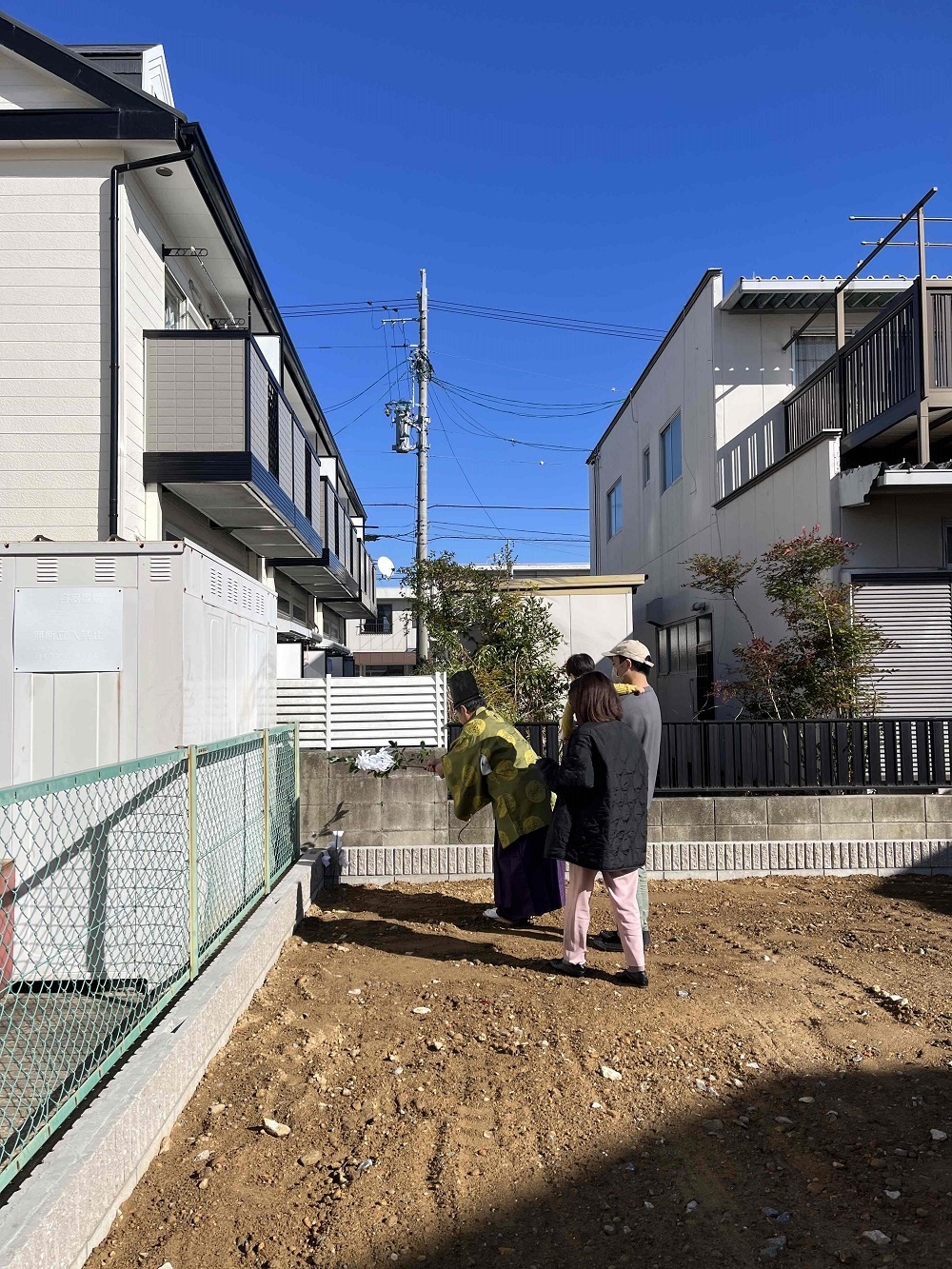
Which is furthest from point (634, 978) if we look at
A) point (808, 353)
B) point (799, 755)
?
point (808, 353)

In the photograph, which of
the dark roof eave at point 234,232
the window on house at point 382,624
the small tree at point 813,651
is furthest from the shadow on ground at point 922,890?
the window on house at point 382,624

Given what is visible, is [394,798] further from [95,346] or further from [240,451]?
[95,346]

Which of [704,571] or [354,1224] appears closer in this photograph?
[354,1224]

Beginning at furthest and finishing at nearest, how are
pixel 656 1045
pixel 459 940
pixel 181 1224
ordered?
pixel 459 940 < pixel 656 1045 < pixel 181 1224

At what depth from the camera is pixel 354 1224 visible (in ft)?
8.61

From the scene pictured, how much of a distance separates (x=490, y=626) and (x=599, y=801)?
7.39 meters

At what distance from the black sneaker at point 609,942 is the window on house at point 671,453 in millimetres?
10935

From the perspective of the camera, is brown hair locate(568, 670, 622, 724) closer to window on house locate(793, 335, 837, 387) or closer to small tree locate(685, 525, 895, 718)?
small tree locate(685, 525, 895, 718)

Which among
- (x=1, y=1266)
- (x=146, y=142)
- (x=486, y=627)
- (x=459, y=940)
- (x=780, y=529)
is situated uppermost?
(x=146, y=142)

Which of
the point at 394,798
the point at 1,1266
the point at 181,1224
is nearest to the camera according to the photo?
the point at 1,1266

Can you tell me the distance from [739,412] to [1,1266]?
12.9m

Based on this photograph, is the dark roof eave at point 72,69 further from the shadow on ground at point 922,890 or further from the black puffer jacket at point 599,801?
the shadow on ground at point 922,890

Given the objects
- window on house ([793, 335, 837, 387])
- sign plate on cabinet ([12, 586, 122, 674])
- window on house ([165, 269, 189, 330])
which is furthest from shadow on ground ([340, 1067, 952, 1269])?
window on house ([793, 335, 837, 387])

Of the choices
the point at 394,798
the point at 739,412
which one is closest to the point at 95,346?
the point at 394,798
